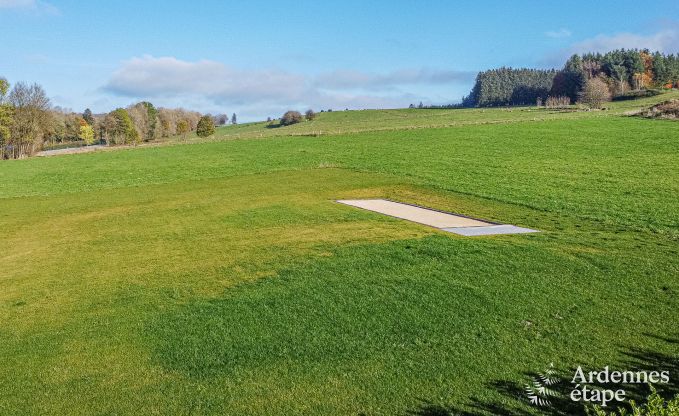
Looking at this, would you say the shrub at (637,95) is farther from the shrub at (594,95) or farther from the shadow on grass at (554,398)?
the shadow on grass at (554,398)

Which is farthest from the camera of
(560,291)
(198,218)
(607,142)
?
(607,142)

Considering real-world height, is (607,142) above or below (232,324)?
above

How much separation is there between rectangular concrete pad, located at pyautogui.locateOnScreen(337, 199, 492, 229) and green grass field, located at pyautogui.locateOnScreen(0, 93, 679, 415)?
84 centimetres

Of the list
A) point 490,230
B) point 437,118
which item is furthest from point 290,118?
point 490,230

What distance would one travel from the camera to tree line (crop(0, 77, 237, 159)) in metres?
71.7

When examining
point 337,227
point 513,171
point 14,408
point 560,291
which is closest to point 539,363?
point 560,291

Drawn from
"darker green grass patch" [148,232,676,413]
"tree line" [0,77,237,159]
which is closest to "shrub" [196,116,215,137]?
"tree line" [0,77,237,159]

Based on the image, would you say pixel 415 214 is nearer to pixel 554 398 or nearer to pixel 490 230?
pixel 490 230

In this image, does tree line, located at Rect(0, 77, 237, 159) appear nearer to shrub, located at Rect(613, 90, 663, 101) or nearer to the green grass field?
the green grass field

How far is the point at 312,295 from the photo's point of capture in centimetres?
1005

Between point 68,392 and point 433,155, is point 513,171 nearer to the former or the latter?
point 433,155

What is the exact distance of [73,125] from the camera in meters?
125

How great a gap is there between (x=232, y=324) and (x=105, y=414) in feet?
9.37

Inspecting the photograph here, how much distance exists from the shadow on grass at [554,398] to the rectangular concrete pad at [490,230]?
25.3ft
